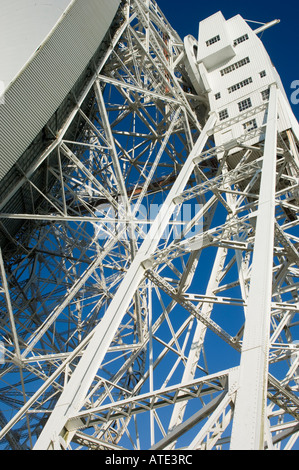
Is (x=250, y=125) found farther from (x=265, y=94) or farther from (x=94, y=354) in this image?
(x=94, y=354)

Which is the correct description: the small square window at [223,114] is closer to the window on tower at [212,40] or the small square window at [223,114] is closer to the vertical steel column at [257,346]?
the window on tower at [212,40]

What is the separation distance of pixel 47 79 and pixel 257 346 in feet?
37.1

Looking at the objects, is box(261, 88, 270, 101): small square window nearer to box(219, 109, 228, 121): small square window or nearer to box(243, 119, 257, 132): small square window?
box(243, 119, 257, 132): small square window

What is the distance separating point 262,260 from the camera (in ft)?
38.4

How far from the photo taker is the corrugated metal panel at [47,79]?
633 inches

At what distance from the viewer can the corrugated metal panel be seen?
16078 mm

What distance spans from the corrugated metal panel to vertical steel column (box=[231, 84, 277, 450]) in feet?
24.5

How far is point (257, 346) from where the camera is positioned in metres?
9.81

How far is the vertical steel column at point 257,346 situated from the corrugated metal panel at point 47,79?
7.46 meters

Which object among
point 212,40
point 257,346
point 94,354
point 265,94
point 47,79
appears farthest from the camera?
point 212,40

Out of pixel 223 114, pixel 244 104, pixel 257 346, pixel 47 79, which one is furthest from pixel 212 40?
pixel 257 346

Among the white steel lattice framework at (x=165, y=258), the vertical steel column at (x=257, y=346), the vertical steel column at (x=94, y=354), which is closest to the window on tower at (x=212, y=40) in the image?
the white steel lattice framework at (x=165, y=258)

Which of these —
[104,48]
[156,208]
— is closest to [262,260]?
[104,48]

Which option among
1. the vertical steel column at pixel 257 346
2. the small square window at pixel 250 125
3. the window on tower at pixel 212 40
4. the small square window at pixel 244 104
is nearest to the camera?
the vertical steel column at pixel 257 346
